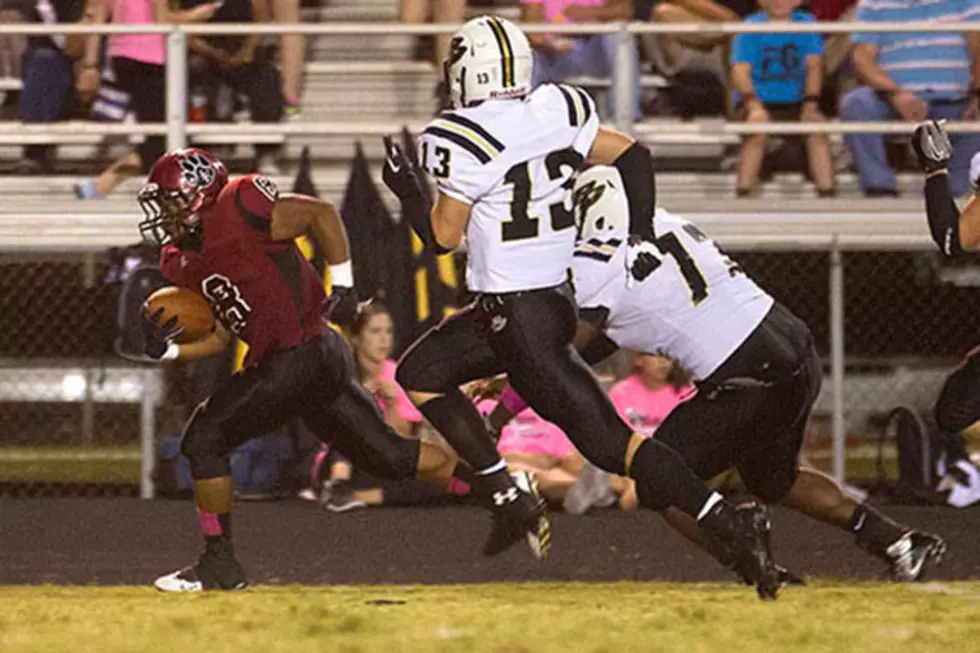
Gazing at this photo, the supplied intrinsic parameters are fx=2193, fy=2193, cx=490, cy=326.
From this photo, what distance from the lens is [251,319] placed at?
7324mm

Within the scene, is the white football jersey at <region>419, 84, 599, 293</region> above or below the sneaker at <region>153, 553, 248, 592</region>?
above

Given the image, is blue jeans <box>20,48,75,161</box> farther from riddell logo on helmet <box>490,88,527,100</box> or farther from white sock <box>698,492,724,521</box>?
white sock <box>698,492,724,521</box>

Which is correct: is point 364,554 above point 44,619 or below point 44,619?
below

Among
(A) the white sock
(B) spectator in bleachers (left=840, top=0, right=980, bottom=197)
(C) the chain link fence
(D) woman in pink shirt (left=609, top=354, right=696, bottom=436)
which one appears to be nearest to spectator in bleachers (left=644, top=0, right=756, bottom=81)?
(B) spectator in bleachers (left=840, top=0, right=980, bottom=197)

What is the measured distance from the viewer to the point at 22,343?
12250 millimetres

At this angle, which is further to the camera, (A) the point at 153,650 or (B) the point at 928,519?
(B) the point at 928,519

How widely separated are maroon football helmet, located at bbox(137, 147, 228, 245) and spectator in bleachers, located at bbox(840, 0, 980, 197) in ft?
14.1

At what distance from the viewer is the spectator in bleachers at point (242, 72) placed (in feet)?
34.6

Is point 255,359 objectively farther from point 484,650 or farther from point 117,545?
point 484,650

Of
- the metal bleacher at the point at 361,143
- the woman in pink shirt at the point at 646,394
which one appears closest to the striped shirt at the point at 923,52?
the metal bleacher at the point at 361,143

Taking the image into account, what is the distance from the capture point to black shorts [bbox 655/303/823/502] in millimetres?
6676

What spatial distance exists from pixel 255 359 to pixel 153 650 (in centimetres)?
193

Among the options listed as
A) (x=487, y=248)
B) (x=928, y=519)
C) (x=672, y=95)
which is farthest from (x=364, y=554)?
(x=672, y=95)

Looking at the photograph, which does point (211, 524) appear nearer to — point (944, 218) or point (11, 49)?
point (944, 218)
